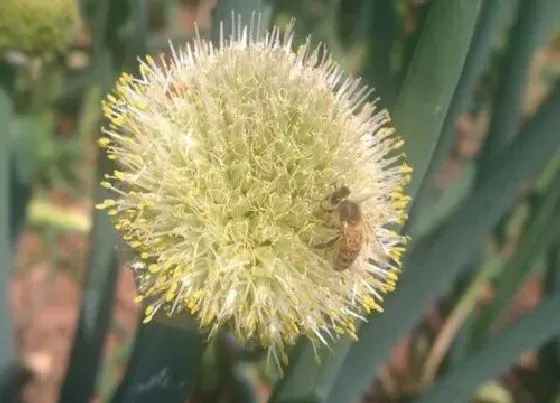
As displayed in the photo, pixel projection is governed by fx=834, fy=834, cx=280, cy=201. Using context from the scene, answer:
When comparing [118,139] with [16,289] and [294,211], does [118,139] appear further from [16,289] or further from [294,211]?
[16,289]

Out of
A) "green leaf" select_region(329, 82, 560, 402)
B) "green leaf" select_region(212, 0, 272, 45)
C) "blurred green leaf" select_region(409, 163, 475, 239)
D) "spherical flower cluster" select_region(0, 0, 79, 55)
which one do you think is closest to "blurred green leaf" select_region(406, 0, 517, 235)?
"green leaf" select_region(329, 82, 560, 402)

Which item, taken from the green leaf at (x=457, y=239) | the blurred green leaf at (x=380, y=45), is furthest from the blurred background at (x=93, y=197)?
the green leaf at (x=457, y=239)

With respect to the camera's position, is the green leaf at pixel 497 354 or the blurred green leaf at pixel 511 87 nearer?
the green leaf at pixel 497 354

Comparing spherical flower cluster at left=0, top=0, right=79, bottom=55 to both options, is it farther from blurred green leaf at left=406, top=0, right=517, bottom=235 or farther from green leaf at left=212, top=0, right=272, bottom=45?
blurred green leaf at left=406, top=0, right=517, bottom=235

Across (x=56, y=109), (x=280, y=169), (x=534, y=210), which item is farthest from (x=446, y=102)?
(x=56, y=109)

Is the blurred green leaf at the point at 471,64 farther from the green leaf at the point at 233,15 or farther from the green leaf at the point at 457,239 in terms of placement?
the green leaf at the point at 233,15

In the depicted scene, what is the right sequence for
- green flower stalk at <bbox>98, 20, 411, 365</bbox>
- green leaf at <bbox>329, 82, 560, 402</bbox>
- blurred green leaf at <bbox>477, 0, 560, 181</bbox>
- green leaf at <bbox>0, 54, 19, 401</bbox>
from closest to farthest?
green flower stalk at <bbox>98, 20, 411, 365</bbox>
green leaf at <bbox>329, 82, 560, 402</bbox>
green leaf at <bbox>0, 54, 19, 401</bbox>
blurred green leaf at <bbox>477, 0, 560, 181</bbox>

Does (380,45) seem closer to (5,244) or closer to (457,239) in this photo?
(457,239)
